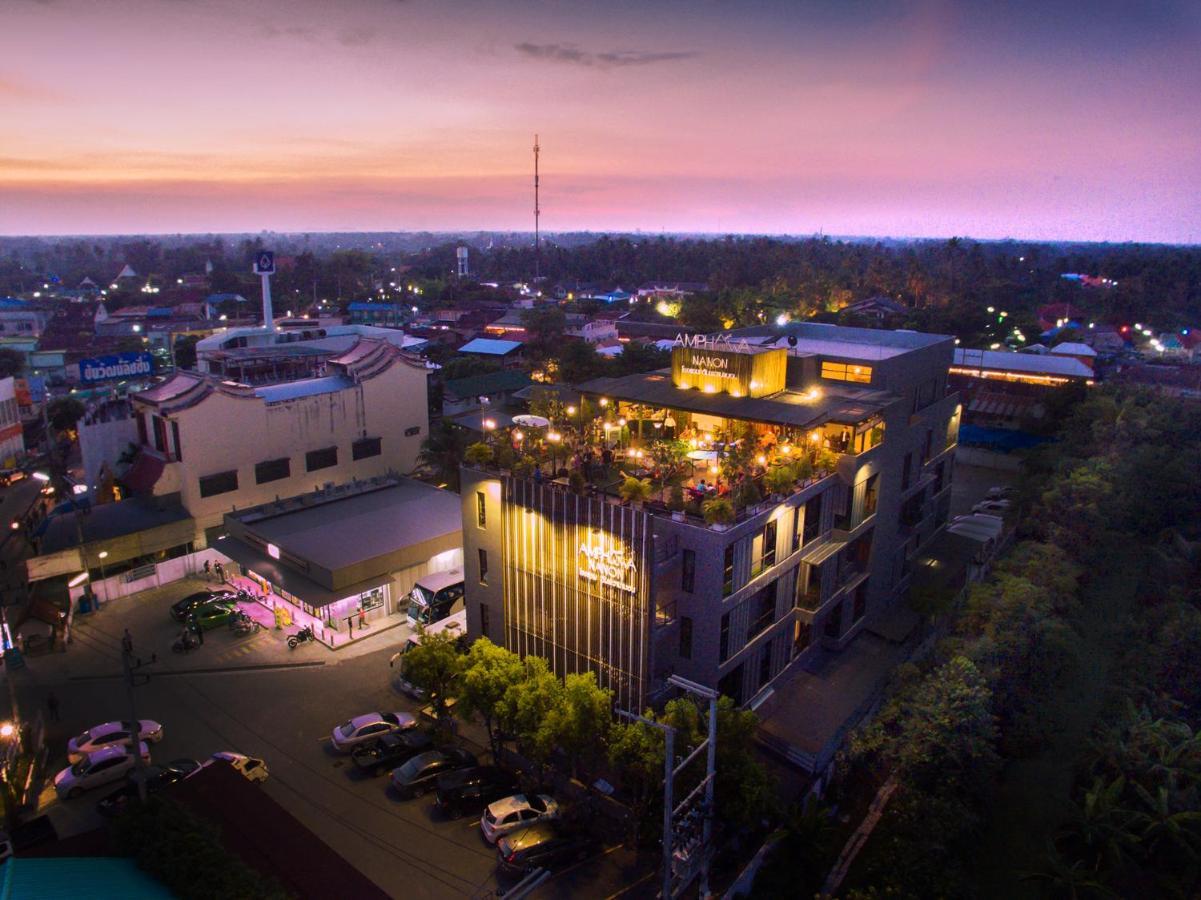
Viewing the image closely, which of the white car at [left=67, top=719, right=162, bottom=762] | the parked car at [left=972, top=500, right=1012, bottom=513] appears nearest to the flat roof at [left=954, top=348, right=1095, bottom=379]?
the parked car at [left=972, top=500, right=1012, bottom=513]

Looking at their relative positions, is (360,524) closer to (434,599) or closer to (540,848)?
(434,599)

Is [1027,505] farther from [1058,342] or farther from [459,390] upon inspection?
[1058,342]

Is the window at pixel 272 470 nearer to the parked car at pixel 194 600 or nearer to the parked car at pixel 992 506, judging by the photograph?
the parked car at pixel 194 600

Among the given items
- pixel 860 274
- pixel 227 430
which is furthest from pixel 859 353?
pixel 860 274

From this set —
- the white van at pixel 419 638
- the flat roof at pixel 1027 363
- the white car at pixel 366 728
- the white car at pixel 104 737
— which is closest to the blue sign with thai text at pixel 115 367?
the white car at pixel 104 737

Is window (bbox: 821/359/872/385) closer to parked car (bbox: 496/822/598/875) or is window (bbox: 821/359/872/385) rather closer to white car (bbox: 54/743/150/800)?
parked car (bbox: 496/822/598/875)
